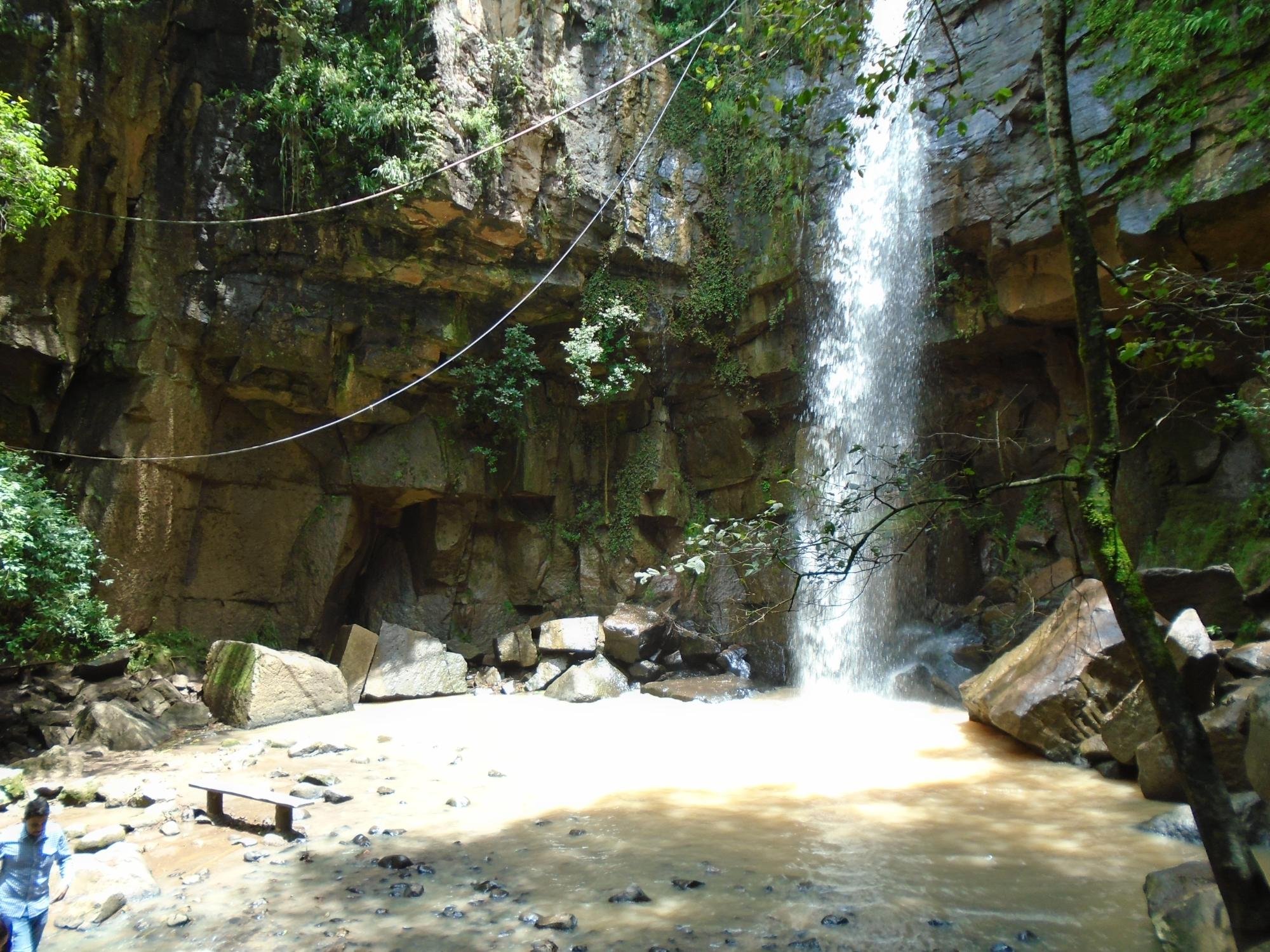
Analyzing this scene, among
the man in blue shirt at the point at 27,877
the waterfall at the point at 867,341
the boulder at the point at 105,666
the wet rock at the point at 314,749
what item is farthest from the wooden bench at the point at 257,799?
the waterfall at the point at 867,341

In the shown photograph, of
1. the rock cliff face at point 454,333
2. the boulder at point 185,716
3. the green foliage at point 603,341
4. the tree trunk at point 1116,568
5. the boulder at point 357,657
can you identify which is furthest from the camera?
the green foliage at point 603,341

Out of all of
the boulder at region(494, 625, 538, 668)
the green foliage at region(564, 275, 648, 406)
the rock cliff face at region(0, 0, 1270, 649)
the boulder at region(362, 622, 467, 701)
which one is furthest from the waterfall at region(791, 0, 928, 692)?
the boulder at region(362, 622, 467, 701)

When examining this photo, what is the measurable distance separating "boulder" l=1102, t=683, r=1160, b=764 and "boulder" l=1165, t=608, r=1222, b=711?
36 cm

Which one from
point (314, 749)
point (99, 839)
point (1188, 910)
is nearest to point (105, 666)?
point (314, 749)

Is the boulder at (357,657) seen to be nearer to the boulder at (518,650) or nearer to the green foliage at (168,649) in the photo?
the green foliage at (168,649)

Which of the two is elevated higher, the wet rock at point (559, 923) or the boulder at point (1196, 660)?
the boulder at point (1196, 660)

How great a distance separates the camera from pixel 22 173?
716 cm

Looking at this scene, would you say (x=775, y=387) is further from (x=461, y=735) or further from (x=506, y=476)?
(x=461, y=735)

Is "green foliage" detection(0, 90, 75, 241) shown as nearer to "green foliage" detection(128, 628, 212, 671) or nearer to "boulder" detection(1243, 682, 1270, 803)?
"green foliage" detection(128, 628, 212, 671)

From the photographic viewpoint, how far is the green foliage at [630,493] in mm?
13648

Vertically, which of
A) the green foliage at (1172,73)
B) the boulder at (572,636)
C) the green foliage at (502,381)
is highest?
the green foliage at (1172,73)

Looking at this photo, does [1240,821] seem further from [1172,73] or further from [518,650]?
[518,650]

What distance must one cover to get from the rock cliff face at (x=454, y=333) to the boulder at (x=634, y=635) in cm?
114

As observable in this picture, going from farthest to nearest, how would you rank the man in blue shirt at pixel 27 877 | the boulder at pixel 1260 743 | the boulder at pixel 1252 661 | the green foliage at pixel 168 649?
the green foliage at pixel 168 649
the boulder at pixel 1252 661
the boulder at pixel 1260 743
the man in blue shirt at pixel 27 877
